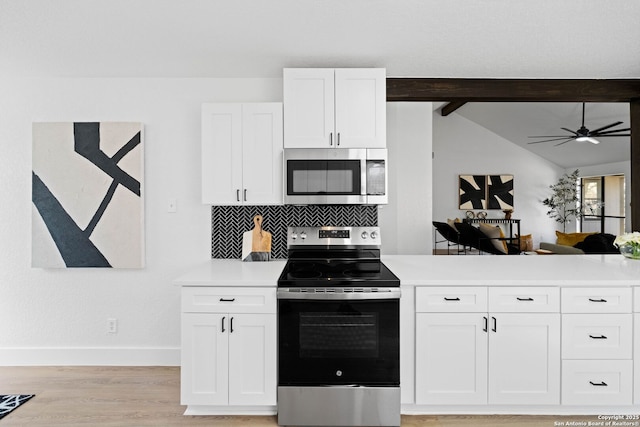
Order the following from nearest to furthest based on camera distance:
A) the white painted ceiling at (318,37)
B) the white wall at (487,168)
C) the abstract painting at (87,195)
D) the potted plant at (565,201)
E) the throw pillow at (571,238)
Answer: the white painted ceiling at (318,37), the abstract painting at (87,195), the throw pillow at (571,238), the potted plant at (565,201), the white wall at (487,168)

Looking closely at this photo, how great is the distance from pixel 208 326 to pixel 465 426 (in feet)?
5.28

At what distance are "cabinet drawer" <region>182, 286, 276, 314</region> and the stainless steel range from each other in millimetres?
88

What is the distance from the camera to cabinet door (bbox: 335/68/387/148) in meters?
2.72

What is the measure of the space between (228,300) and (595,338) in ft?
7.10

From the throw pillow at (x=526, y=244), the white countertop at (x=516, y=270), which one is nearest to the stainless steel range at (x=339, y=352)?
the white countertop at (x=516, y=270)

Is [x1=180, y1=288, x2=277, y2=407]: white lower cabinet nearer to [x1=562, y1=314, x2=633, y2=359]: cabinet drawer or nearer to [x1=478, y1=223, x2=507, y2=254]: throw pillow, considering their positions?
[x1=562, y1=314, x2=633, y2=359]: cabinet drawer

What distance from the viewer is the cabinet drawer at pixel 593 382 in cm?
227

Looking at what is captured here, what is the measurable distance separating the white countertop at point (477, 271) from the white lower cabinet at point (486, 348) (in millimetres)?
66

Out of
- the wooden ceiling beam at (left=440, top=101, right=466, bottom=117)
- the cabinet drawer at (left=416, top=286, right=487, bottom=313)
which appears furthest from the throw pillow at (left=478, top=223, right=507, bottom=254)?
the cabinet drawer at (left=416, top=286, right=487, bottom=313)

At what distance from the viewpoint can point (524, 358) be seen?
89.4 inches

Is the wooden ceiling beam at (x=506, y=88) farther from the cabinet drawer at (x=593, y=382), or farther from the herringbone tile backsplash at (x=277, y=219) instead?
the cabinet drawer at (x=593, y=382)

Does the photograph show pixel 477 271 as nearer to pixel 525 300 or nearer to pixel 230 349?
pixel 525 300

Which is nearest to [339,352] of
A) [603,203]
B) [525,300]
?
[525,300]

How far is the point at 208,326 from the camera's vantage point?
2.29 metres
